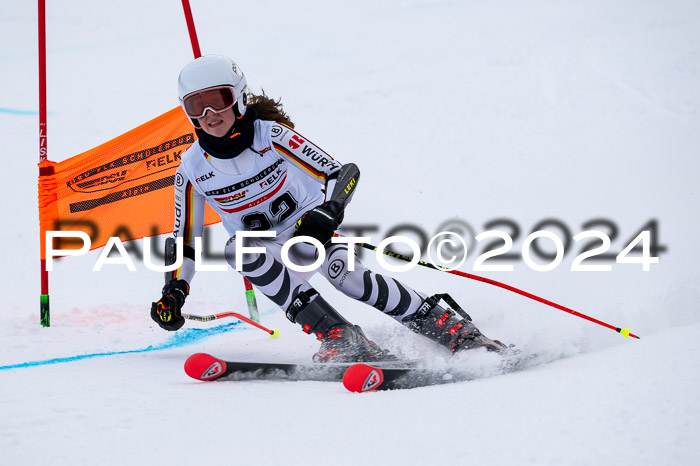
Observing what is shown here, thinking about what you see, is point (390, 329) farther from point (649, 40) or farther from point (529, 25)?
point (529, 25)

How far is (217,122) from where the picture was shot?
3109mm

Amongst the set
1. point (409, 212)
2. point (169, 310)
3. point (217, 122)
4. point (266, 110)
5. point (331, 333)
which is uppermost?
point (266, 110)

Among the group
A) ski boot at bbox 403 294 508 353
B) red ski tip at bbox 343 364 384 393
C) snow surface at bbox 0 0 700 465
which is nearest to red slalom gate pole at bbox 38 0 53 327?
snow surface at bbox 0 0 700 465

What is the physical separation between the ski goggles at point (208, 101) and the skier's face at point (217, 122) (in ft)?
0.08

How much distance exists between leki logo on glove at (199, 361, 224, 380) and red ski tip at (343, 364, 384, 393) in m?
0.66

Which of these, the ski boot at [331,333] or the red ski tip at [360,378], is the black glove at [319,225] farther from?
the red ski tip at [360,378]

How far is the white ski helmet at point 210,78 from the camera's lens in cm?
303

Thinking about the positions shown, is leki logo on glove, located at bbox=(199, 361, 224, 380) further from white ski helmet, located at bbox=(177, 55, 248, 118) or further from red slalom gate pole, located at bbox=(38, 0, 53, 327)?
red slalom gate pole, located at bbox=(38, 0, 53, 327)

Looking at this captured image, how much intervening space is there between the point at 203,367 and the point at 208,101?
1239 mm

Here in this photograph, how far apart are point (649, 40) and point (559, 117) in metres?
3.72

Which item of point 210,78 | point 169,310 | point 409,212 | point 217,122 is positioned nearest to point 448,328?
point 169,310

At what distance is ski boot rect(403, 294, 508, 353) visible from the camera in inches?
118

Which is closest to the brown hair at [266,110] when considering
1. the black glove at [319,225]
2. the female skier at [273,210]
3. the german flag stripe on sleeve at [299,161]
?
the female skier at [273,210]

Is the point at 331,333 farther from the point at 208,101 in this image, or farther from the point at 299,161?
the point at 208,101
